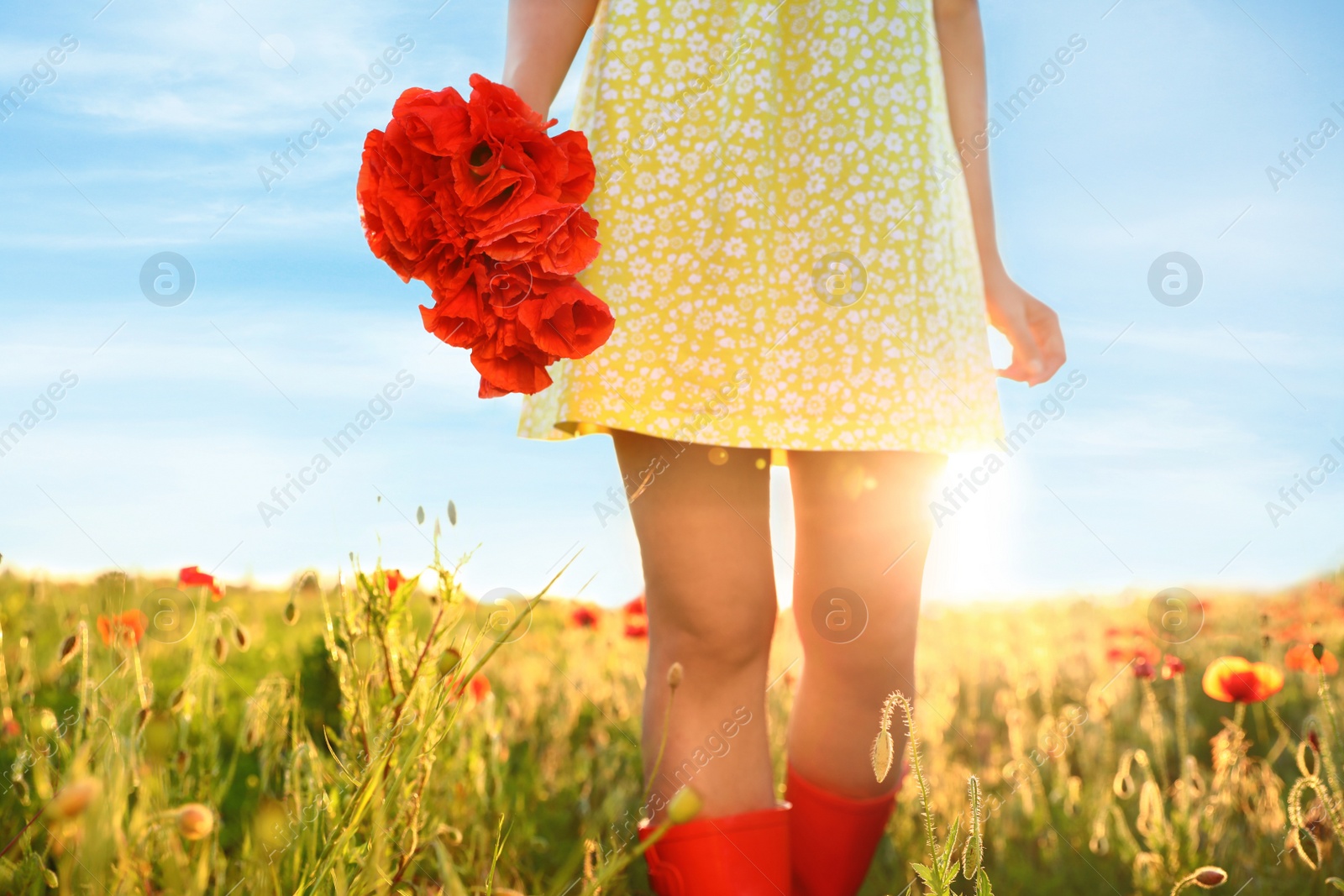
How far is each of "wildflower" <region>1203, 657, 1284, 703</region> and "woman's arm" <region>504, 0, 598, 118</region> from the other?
1720 millimetres

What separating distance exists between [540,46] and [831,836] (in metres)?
1.51

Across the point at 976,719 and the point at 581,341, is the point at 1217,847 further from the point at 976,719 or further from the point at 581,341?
the point at 581,341

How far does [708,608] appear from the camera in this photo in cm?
158

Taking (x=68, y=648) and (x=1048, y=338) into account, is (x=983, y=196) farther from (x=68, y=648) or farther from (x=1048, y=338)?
(x=68, y=648)

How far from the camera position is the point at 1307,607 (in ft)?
11.6

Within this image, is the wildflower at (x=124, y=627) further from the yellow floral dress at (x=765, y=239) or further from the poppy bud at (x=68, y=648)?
the yellow floral dress at (x=765, y=239)

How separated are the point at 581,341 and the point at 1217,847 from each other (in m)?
1.80

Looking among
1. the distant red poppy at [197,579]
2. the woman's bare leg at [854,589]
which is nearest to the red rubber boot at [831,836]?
the woman's bare leg at [854,589]

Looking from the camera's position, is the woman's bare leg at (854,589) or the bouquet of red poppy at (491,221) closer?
the bouquet of red poppy at (491,221)

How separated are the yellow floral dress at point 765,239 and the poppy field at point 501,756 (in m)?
0.44

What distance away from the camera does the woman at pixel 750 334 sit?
157cm

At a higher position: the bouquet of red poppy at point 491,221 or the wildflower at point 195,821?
the bouquet of red poppy at point 491,221

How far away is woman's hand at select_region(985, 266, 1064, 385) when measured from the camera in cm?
190

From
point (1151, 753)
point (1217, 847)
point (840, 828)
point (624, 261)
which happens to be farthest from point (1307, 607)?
point (624, 261)
